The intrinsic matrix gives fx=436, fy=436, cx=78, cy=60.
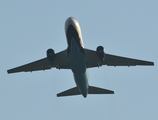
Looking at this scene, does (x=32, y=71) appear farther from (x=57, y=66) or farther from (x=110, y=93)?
(x=110, y=93)

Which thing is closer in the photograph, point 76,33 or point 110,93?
point 76,33

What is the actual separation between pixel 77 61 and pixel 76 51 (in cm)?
141

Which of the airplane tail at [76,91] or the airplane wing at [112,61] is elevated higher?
the airplane wing at [112,61]

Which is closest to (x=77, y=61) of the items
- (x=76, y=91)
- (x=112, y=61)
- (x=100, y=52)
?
(x=100, y=52)

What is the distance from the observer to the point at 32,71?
56.8 m

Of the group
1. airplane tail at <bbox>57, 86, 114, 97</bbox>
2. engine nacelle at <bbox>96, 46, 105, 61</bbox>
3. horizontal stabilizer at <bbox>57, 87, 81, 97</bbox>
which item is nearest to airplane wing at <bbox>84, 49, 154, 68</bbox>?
engine nacelle at <bbox>96, 46, 105, 61</bbox>

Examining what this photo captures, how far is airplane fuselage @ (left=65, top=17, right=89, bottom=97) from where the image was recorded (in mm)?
50031

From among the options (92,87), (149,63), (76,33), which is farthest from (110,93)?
(76,33)

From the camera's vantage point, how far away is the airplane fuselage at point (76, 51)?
50031 millimetres

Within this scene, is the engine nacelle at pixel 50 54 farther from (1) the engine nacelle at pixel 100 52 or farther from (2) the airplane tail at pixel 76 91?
(2) the airplane tail at pixel 76 91

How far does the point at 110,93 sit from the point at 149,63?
20.3 feet

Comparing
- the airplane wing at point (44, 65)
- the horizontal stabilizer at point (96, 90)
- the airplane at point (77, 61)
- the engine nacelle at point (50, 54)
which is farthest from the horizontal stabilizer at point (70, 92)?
the engine nacelle at point (50, 54)

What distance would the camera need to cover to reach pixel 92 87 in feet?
183

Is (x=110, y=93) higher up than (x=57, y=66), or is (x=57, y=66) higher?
(x=57, y=66)
